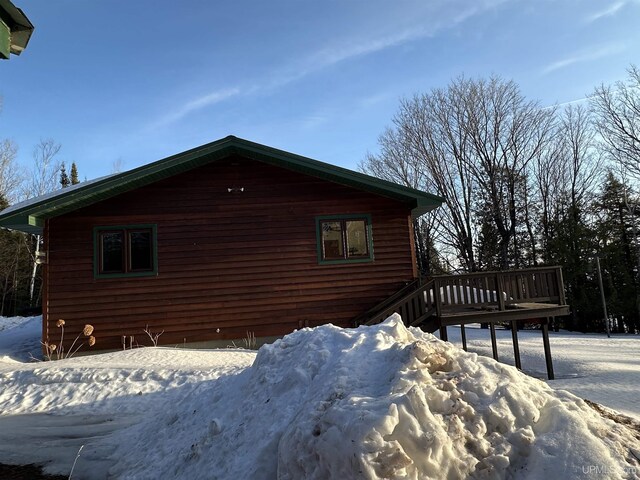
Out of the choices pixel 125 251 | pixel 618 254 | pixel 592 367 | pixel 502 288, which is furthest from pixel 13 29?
pixel 618 254

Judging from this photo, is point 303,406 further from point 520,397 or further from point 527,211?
point 527,211

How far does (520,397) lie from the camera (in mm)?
3121

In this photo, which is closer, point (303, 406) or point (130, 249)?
point (303, 406)

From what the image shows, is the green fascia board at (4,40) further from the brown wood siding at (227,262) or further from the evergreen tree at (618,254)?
the evergreen tree at (618,254)

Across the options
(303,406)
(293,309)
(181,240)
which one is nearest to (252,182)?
(181,240)

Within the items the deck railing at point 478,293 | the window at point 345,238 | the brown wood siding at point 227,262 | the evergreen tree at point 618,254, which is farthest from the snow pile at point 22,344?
the evergreen tree at point 618,254

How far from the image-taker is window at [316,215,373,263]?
39.9 ft

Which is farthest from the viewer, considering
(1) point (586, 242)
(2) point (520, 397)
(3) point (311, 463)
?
(1) point (586, 242)

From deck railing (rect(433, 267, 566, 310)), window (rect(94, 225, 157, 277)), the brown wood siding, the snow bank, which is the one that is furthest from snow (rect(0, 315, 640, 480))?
deck railing (rect(433, 267, 566, 310))

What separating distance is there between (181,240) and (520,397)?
10035 millimetres

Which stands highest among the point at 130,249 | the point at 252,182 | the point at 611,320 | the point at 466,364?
the point at 252,182

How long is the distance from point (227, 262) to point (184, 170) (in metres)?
2.77

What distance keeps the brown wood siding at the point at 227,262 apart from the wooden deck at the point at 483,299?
1621 mm

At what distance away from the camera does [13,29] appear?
3.06 meters
